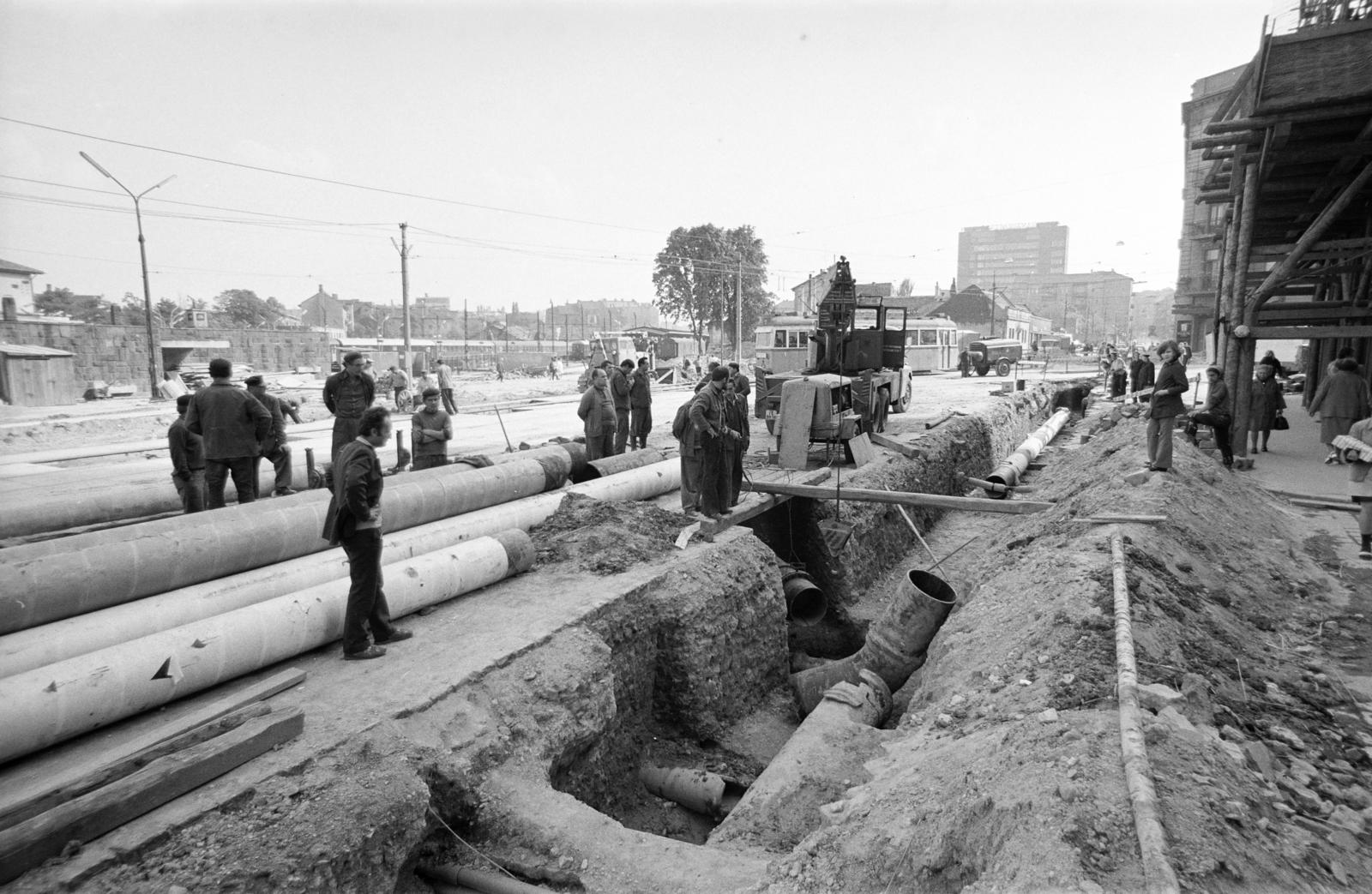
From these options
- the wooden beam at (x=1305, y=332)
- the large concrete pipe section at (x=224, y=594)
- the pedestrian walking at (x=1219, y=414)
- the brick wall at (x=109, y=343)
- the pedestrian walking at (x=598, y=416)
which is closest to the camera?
the large concrete pipe section at (x=224, y=594)

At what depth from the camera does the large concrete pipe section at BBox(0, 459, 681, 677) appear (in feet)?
14.0

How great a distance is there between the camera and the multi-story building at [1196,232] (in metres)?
42.2

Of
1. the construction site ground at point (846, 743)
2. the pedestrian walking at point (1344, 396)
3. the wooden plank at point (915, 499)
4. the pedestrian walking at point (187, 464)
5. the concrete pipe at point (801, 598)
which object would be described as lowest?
the concrete pipe at point (801, 598)

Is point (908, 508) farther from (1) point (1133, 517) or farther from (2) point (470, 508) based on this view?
(2) point (470, 508)

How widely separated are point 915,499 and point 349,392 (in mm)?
6392

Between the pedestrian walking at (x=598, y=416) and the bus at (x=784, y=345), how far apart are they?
1376 cm

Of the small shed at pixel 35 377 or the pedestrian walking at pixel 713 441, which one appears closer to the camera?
the pedestrian walking at pixel 713 441

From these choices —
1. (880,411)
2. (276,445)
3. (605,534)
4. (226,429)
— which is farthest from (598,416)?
(880,411)

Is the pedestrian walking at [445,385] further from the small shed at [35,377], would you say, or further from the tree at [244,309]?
the tree at [244,309]

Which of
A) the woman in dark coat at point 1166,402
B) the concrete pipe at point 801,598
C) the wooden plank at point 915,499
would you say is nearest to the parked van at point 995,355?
the woman in dark coat at point 1166,402

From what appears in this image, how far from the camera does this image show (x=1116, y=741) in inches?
125

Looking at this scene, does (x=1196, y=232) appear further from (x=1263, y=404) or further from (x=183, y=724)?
(x=183, y=724)

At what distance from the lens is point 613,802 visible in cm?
562

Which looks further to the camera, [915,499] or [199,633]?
[915,499]
